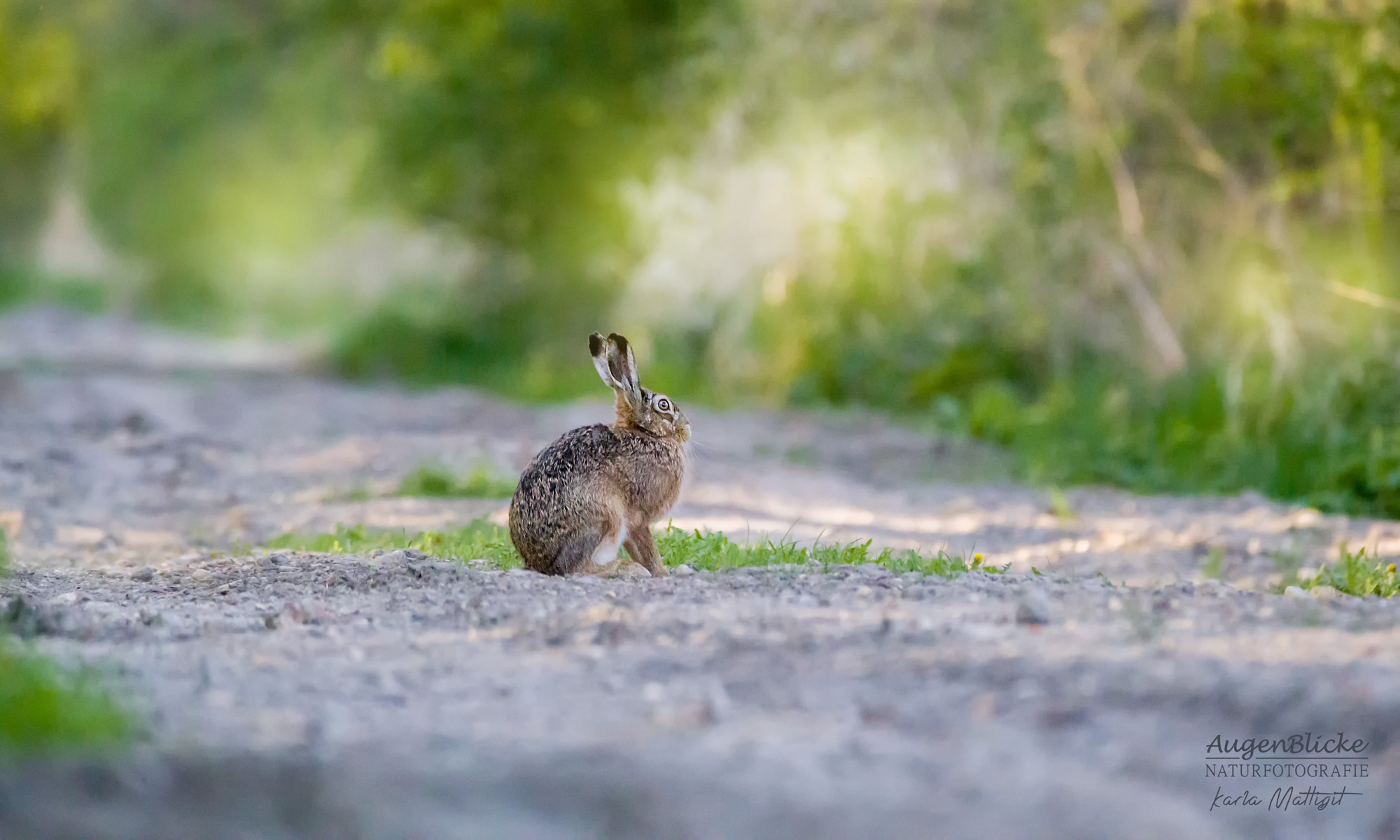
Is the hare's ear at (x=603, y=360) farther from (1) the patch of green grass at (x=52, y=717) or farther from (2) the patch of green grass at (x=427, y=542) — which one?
(1) the patch of green grass at (x=52, y=717)

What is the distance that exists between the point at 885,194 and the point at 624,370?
929 cm

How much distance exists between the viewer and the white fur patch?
627 centimetres

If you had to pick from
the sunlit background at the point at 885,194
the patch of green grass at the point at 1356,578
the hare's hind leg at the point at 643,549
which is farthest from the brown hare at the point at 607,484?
the sunlit background at the point at 885,194

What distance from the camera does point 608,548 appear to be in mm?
6301

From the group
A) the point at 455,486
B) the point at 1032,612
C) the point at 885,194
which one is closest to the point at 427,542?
the point at 455,486

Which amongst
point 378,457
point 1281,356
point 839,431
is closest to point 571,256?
point 839,431

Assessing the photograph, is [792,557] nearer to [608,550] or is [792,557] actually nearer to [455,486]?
[608,550]

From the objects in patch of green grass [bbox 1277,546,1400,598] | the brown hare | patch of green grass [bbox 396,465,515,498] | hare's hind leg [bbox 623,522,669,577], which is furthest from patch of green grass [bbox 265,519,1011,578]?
patch of green grass [bbox 396,465,515,498]

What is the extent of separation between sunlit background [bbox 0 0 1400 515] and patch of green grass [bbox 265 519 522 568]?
15.7 feet

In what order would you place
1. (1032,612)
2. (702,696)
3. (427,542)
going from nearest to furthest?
(702,696), (1032,612), (427,542)

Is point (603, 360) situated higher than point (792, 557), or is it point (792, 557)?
point (603, 360)

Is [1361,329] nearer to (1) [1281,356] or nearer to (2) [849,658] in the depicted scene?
(1) [1281,356]

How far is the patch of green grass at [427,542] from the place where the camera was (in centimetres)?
679

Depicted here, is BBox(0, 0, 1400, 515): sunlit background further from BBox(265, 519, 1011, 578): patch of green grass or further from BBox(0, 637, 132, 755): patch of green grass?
BBox(0, 637, 132, 755): patch of green grass
